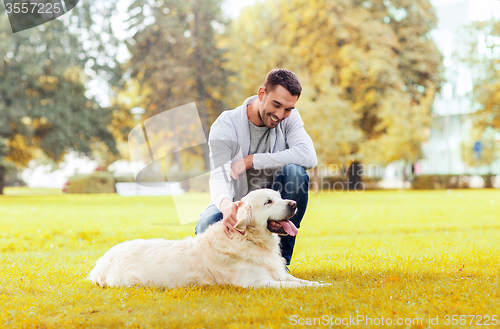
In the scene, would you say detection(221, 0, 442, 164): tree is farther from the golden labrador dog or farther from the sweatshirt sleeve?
the golden labrador dog

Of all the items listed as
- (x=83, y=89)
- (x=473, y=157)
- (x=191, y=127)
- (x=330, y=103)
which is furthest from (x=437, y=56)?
(x=83, y=89)

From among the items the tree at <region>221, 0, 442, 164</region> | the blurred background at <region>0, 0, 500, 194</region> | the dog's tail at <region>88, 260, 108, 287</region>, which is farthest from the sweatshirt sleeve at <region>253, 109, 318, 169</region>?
the tree at <region>221, 0, 442, 164</region>

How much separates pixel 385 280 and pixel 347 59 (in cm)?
2620

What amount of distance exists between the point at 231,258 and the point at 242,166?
960 mm

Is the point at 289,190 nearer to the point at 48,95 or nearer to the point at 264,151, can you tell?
the point at 264,151

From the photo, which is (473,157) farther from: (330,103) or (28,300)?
(28,300)

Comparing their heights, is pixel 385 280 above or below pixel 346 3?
below

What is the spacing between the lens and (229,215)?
414cm

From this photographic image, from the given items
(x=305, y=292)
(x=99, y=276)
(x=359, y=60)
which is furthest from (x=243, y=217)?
(x=359, y=60)

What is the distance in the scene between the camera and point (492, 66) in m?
25.1

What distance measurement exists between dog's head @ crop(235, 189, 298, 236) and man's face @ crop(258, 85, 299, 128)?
0.82 metres

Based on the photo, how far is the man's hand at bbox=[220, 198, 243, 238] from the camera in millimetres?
4141

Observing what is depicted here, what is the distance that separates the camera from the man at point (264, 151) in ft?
14.6

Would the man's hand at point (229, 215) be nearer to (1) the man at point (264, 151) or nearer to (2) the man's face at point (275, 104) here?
(1) the man at point (264, 151)
